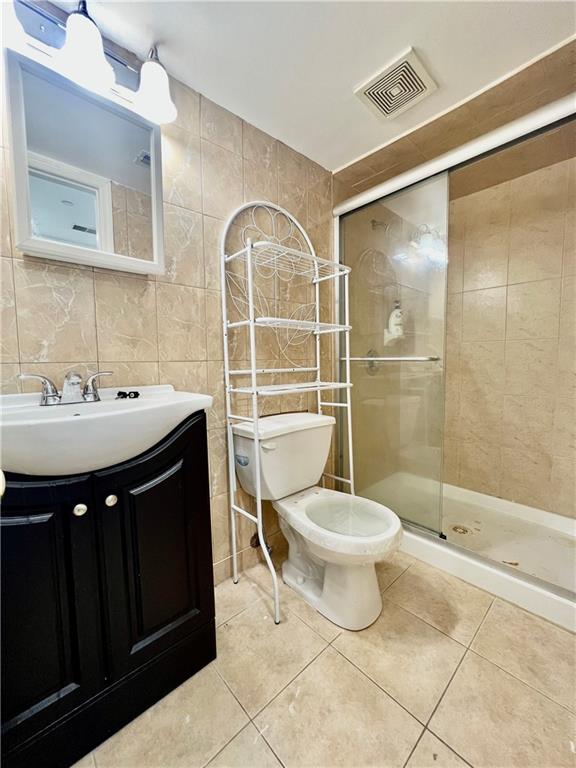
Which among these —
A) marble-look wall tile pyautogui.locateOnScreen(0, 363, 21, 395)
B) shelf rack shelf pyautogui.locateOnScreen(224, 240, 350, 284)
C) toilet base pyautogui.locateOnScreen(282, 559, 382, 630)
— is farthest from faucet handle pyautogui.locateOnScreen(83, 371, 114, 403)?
toilet base pyautogui.locateOnScreen(282, 559, 382, 630)

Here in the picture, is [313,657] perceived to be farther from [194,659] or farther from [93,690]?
[93,690]

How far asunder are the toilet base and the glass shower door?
584mm

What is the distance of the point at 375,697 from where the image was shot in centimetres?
88

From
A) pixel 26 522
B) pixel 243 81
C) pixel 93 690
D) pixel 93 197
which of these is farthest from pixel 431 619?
pixel 243 81

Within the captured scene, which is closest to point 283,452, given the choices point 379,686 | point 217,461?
point 217,461

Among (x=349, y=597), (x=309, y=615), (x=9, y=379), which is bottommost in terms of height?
(x=309, y=615)

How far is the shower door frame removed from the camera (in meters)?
1.08

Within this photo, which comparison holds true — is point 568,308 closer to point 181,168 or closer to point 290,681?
point 181,168

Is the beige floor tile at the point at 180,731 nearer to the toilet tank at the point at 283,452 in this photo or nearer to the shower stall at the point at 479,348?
the toilet tank at the point at 283,452

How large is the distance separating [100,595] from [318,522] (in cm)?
73

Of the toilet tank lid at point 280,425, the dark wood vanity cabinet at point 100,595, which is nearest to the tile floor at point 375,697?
the dark wood vanity cabinet at point 100,595

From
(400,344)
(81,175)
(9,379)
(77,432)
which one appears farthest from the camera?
(400,344)

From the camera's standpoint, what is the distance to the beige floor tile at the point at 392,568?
1.37m

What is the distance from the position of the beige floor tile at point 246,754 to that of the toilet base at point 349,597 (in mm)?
435
